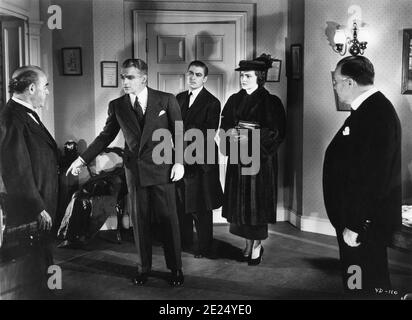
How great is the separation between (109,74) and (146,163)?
1.36 m

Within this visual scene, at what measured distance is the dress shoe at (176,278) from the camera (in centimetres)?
347

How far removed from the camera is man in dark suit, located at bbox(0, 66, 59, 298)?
9.79 feet

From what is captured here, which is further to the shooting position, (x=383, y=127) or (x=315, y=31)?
(x=315, y=31)

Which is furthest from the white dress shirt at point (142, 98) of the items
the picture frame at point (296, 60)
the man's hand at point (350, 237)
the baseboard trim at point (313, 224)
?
the baseboard trim at point (313, 224)

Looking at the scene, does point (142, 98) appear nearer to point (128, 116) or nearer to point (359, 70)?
point (128, 116)

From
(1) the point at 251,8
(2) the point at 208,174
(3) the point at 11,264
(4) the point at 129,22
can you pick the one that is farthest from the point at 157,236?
(1) the point at 251,8

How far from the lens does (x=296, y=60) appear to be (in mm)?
4695

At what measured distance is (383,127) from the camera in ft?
9.11

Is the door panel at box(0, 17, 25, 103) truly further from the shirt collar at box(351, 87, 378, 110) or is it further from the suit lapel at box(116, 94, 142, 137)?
the shirt collar at box(351, 87, 378, 110)

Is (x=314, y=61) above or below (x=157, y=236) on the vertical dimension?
above

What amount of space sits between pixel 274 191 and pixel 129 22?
75.0 inches

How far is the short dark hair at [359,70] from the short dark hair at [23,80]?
73.8 inches
